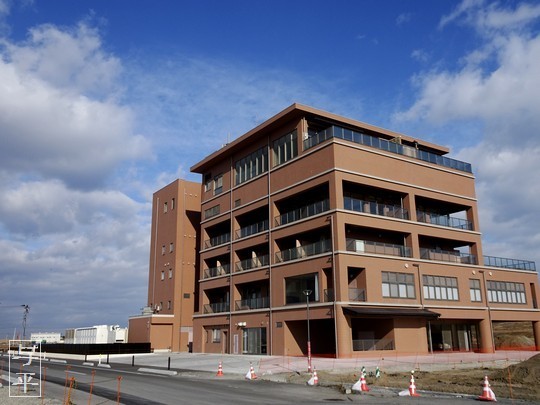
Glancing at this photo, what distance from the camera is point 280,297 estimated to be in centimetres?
4594

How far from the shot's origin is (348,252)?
4088 cm

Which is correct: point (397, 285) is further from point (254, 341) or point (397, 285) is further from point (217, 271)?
point (217, 271)

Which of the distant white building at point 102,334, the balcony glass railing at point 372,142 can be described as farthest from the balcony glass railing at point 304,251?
the distant white building at point 102,334

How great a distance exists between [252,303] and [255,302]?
59cm

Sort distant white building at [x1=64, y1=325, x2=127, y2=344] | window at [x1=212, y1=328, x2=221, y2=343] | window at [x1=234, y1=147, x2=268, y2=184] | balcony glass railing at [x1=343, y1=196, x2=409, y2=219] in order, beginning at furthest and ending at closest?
1. distant white building at [x1=64, y1=325, x2=127, y2=344]
2. window at [x1=212, y1=328, x2=221, y2=343]
3. window at [x1=234, y1=147, x2=268, y2=184]
4. balcony glass railing at [x1=343, y1=196, x2=409, y2=219]

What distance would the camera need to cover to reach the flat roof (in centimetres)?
4691

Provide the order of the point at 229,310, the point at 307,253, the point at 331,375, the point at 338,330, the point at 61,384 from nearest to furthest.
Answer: the point at 61,384 < the point at 331,375 < the point at 338,330 < the point at 307,253 < the point at 229,310

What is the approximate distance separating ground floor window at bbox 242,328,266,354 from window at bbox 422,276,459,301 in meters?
14.8

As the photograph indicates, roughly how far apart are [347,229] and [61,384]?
26012 millimetres

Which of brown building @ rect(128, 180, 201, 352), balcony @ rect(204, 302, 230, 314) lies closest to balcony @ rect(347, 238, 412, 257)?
balcony @ rect(204, 302, 230, 314)

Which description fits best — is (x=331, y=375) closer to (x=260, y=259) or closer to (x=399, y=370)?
(x=399, y=370)

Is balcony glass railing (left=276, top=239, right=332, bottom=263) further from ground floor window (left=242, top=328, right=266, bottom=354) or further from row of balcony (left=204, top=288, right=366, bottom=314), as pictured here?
ground floor window (left=242, top=328, right=266, bottom=354)

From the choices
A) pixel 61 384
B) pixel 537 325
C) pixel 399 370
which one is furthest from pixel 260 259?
pixel 537 325

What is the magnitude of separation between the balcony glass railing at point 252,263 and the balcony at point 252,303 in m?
3.14
